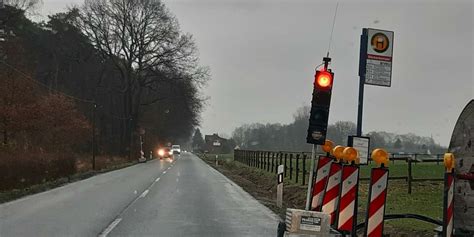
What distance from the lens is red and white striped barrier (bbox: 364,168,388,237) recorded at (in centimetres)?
644

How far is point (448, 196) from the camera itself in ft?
18.0

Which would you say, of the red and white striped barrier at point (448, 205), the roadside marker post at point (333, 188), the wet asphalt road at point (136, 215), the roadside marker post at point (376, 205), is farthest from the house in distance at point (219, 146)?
the red and white striped barrier at point (448, 205)

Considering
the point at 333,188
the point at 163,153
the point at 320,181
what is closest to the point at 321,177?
the point at 320,181

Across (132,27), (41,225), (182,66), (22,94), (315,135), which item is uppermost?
(132,27)

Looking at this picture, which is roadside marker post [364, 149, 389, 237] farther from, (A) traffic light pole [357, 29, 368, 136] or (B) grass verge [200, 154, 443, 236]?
(B) grass verge [200, 154, 443, 236]

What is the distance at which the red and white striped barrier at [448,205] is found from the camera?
543 cm

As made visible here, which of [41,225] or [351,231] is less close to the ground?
[351,231]

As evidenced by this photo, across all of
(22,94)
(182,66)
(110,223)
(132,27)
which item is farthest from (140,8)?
(110,223)

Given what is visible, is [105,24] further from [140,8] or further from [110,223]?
[110,223]

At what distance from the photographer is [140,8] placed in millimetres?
57469

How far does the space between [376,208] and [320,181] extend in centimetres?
159

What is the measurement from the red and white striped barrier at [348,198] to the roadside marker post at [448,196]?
1.44 metres

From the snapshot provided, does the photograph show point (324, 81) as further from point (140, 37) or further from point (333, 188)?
point (140, 37)

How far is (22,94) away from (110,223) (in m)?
21.3
